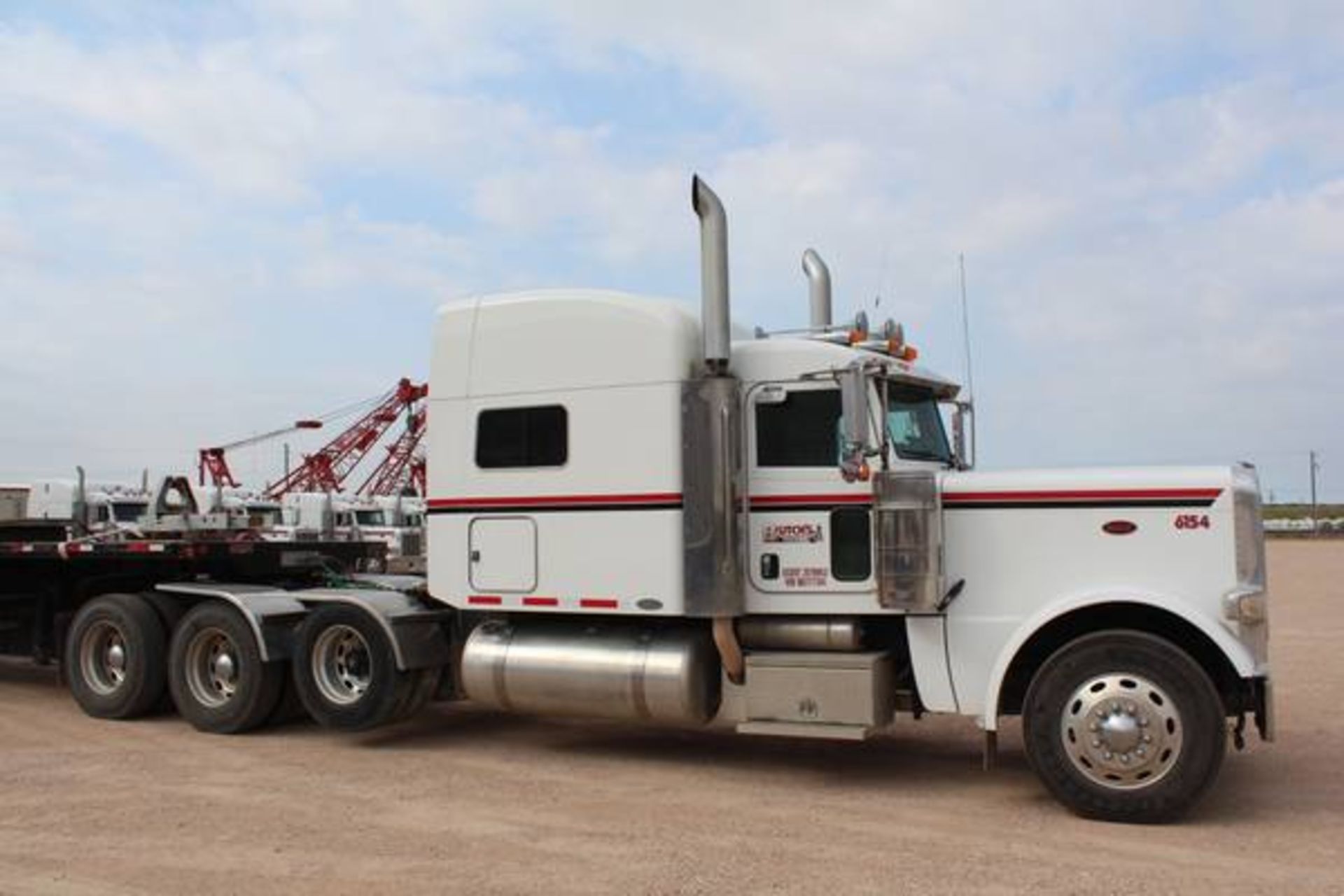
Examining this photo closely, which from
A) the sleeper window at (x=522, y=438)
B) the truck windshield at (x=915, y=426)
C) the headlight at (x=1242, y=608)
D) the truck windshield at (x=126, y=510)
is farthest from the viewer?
the truck windshield at (x=126, y=510)

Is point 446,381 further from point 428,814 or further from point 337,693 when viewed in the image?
point 428,814

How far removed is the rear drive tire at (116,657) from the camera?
10.3m

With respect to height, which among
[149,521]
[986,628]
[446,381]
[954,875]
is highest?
[446,381]

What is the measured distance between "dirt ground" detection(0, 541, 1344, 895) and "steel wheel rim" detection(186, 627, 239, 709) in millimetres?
357

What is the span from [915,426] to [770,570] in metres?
1.41

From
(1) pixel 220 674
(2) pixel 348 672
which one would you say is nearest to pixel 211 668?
(1) pixel 220 674

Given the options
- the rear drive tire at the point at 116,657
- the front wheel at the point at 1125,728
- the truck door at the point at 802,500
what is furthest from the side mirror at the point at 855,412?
the rear drive tire at the point at 116,657

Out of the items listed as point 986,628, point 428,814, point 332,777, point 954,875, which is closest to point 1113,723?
point 986,628

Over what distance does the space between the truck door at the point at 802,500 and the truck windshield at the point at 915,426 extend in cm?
41

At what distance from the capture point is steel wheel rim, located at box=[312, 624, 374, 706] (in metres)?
9.38

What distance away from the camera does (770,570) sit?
8.09 m

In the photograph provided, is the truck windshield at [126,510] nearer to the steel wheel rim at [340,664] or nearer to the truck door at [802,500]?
the steel wheel rim at [340,664]

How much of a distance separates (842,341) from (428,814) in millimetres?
3989

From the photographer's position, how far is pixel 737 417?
8.14 meters
